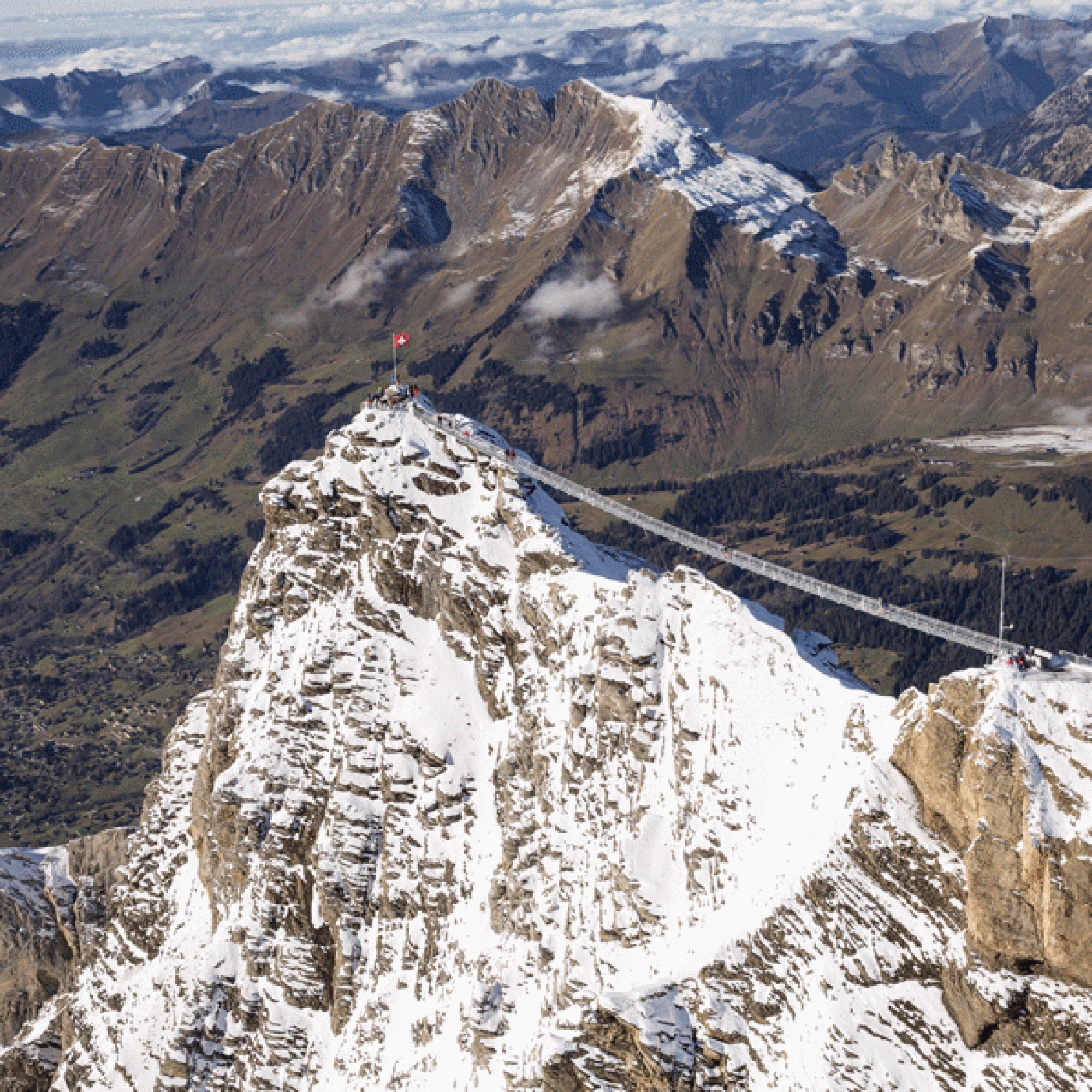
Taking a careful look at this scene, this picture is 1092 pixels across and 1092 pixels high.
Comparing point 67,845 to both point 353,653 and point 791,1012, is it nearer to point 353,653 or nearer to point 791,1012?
point 353,653

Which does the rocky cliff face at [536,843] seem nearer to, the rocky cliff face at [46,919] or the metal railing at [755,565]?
the rocky cliff face at [46,919]

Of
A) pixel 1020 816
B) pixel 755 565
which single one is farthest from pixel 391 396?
pixel 1020 816

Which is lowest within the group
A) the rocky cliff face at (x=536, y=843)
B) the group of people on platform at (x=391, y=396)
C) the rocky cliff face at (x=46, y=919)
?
the rocky cliff face at (x=46, y=919)

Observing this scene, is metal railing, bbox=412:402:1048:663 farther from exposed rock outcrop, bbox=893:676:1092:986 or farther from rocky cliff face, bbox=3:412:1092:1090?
exposed rock outcrop, bbox=893:676:1092:986

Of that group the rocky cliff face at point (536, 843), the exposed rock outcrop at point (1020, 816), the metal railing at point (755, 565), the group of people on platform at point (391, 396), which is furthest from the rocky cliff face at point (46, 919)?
the exposed rock outcrop at point (1020, 816)

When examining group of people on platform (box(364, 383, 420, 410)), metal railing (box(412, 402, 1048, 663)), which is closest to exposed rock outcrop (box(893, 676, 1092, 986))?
metal railing (box(412, 402, 1048, 663))

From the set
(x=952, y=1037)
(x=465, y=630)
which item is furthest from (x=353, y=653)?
(x=952, y=1037)
